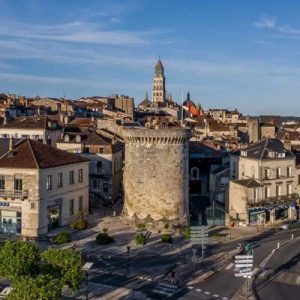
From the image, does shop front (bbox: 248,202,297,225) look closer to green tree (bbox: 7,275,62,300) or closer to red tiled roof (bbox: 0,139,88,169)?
red tiled roof (bbox: 0,139,88,169)

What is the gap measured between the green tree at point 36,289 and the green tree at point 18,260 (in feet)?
6.70

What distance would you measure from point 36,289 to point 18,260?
3.75 metres

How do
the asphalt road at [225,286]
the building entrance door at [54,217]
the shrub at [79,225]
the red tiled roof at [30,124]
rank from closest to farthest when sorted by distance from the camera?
the asphalt road at [225,286], the building entrance door at [54,217], the shrub at [79,225], the red tiled roof at [30,124]

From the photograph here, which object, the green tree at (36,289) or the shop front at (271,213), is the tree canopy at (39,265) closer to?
the green tree at (36,289)

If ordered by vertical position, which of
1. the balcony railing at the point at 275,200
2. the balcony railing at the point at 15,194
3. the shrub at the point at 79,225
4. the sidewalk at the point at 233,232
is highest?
the balcony railing at the point at 15,194

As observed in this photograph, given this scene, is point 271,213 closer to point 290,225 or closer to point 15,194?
point 290,225

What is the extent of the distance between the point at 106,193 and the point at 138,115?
71.9m

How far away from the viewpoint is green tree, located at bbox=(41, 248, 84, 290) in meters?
30.6

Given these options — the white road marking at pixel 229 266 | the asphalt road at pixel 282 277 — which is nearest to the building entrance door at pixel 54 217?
the white road marking at pixel 229 266

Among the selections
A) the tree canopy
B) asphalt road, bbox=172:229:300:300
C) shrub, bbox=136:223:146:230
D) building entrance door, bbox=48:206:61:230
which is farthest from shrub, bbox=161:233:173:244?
the tree canopy

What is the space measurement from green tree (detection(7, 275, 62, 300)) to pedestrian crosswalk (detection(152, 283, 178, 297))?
10.1m

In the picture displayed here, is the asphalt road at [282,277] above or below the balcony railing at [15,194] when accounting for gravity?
below

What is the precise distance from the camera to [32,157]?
178 feet

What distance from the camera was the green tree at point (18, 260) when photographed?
3039 cm
